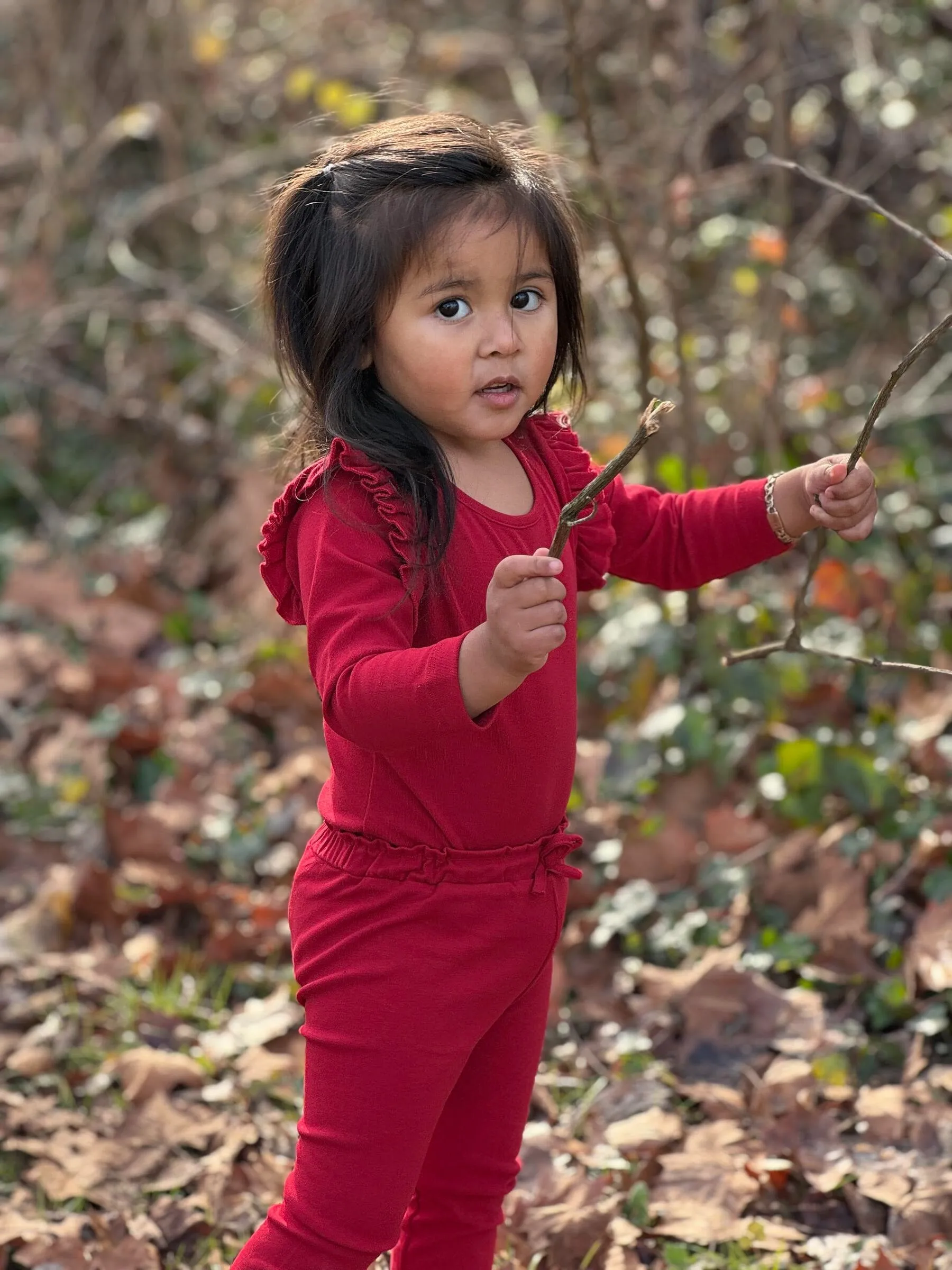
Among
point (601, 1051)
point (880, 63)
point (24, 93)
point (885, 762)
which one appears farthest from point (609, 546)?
point (24, 93)

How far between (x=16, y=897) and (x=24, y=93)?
4081mm

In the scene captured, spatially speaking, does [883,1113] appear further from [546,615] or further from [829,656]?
[546,615]

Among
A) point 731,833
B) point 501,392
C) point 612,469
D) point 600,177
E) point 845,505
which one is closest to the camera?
point 612,469

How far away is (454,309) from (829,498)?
497 mm

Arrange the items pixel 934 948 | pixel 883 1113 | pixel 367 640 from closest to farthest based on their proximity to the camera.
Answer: pixel 367 640
pixel 883 1113
pixel 934 948

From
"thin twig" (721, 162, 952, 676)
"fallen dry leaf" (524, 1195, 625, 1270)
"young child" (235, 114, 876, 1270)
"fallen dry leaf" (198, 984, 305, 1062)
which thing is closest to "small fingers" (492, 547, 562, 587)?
"young child" (235, 114, 876, 1270)

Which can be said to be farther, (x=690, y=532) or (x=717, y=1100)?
(x=717, y=1100)

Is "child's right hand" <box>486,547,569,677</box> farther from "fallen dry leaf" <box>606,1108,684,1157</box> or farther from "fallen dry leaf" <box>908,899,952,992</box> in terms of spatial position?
"fallen dry leaf" <box>908,899,952,992</box>

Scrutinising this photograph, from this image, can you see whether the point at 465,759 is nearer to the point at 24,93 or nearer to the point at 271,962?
the point at 271,962

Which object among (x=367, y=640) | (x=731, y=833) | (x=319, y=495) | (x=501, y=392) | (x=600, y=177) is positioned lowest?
(x=731, y=833)

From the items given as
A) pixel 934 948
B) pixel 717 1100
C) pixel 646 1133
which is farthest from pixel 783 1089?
pixel 934 948

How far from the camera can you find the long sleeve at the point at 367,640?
142 centimetres

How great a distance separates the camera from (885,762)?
9.88 feet

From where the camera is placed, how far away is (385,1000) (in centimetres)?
166
